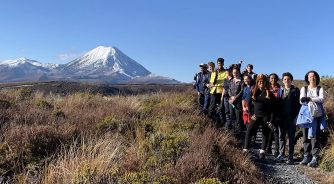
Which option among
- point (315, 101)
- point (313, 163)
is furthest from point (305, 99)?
point (313, 163)

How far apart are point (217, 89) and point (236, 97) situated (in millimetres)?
1184

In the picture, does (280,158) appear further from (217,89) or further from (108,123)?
(108,123)

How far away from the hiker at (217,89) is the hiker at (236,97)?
66 centimetres

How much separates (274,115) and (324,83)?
1105cm

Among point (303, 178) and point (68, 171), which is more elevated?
point (68, 171)

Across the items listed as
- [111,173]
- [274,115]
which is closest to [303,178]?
[274,115]

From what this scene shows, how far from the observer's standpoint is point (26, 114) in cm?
870

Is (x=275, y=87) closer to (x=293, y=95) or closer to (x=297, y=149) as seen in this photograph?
(x=293, y=95)

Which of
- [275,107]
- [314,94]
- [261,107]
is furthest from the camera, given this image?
[275,107]

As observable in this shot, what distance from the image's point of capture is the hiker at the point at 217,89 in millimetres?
11852

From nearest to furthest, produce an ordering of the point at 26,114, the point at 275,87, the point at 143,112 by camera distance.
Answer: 1. the point at 26,114
2. the point at 275,87
3. the point at 143,112

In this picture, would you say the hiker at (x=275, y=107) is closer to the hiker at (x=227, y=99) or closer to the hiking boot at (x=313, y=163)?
the hiking boot at (x=313, y=163)

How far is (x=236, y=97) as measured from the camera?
35.6ft

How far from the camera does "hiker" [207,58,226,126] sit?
467 inches
